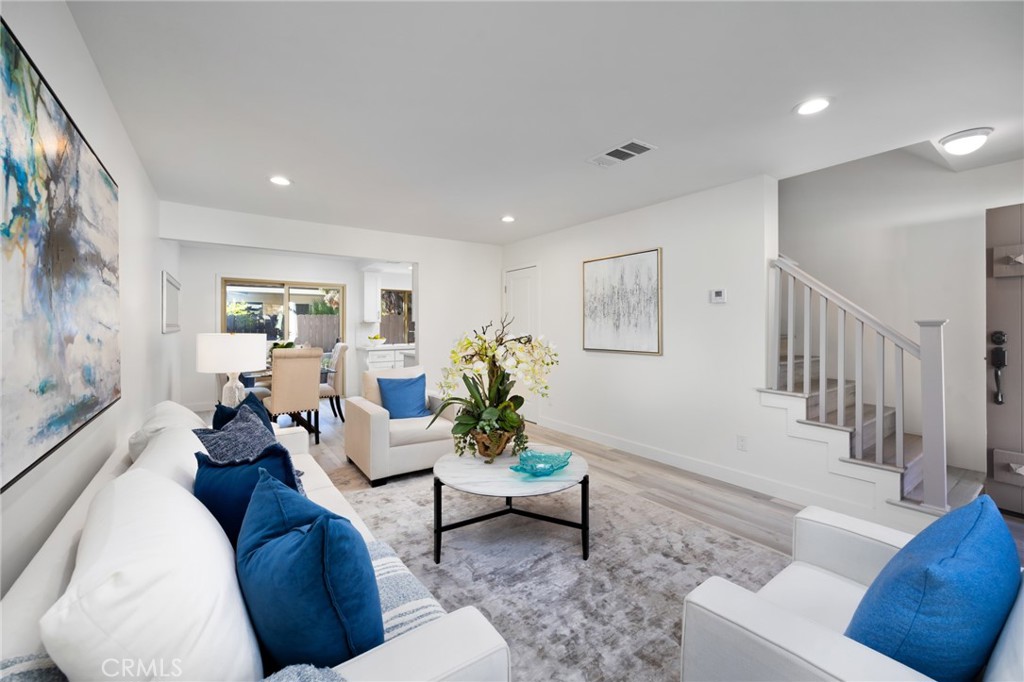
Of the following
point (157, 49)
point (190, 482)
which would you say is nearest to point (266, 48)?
point (157, 49)

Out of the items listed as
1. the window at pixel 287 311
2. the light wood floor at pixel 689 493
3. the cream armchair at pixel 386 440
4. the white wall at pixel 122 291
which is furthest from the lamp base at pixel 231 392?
the window at pixel 287 311

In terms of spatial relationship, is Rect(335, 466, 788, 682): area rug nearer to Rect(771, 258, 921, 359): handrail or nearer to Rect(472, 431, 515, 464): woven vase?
Rect(472, 431, 515, 464): woven vase

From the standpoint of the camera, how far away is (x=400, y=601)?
4.11 ft

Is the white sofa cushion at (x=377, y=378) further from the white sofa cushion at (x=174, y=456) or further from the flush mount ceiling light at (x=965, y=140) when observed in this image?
the flush mount ceiling light at (x=965, y=140)

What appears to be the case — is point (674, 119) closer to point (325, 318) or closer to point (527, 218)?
point (527, 218)

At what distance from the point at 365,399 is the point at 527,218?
2.40 m

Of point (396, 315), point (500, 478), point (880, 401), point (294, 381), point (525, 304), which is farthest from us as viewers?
point (396, 315)

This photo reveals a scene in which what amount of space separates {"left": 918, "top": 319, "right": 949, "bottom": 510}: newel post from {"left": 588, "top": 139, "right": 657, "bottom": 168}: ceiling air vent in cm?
188

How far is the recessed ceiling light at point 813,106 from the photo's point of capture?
7.13 feet

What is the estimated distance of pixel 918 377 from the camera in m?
3.61

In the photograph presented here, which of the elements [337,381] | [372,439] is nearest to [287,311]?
[337,381]

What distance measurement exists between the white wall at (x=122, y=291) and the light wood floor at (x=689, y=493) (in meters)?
1.55

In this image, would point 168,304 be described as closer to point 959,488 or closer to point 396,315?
point 396,315

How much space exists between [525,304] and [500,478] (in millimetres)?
3472
